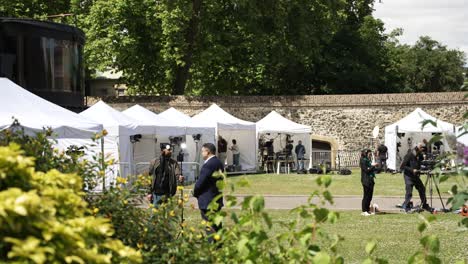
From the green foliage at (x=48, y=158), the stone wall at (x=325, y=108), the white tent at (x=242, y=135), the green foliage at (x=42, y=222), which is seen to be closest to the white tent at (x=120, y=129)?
the white tent at (x=242, y=135)

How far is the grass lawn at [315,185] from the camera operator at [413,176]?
283cm

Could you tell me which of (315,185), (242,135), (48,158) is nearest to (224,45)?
(242,135)

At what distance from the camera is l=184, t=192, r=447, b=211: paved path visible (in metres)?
18.7

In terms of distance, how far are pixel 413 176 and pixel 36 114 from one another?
28.0 ft

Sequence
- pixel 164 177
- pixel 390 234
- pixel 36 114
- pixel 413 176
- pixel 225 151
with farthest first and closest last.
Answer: pixel 225 151, pixel 413 176, pixel 36 114, pixel 390 234, pixel 164 177

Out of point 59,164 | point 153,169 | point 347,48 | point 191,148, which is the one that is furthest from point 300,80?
point 59,164

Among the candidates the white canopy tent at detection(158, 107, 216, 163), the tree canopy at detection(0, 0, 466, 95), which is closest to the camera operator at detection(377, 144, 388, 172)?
the white canopy tent at detection(158, 107, 216, 163)

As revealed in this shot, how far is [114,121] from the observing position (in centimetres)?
2408

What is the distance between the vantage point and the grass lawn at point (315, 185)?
23.0m

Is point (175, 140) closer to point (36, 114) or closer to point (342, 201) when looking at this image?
point (342, 201)

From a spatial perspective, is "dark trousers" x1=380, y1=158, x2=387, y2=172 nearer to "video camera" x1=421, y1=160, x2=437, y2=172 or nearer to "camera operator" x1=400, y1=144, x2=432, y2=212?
"video camera" x1=421, y1=160, x2=437, y2=172

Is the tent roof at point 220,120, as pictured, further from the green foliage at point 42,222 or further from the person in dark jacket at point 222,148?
the green foliage at point 42,222

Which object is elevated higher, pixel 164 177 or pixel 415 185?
pixel 164 177

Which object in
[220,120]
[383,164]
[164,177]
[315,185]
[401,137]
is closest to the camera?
[164,177]
